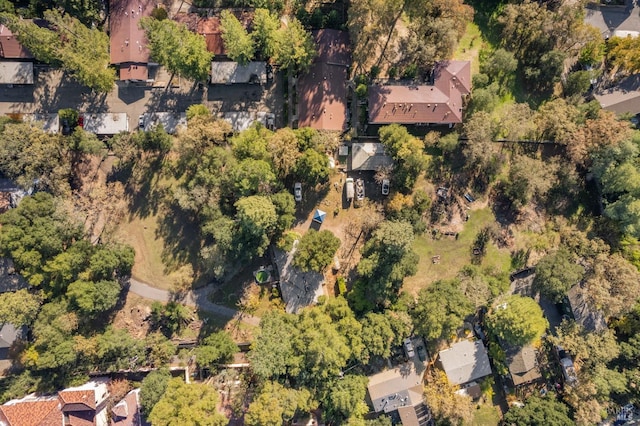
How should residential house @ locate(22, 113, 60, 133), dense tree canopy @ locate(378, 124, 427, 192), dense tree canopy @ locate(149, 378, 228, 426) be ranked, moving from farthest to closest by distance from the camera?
1. residential house @ locate(22, 113, 60, 133)
2. dense tree canopy @ locate(378, 124, 427, 192)
3. dense tree canopy @ locate(149, 378, 228, 426)

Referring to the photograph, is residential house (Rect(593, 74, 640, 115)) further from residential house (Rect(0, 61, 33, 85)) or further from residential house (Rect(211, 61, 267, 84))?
residential house (Rect(0, 61, 33, 85))

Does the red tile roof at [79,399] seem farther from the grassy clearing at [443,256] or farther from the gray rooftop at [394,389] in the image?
the grassy clearing at [443,256]

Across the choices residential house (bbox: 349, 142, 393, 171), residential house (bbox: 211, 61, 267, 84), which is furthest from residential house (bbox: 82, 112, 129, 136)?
residential house (bbox: 349, 142, 393, 171)

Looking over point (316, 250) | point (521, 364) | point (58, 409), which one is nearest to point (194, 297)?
point (316, 250)

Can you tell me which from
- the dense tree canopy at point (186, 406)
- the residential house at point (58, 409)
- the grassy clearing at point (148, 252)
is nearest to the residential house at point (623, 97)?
the grassy clearing at point (148, 252)

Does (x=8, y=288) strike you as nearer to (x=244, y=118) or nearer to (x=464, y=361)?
(x=244, y=118)
